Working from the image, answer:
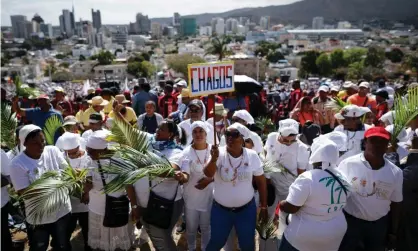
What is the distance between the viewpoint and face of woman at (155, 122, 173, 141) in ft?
11.5

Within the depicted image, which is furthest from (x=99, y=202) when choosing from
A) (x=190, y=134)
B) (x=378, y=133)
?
(x=378, y=133)

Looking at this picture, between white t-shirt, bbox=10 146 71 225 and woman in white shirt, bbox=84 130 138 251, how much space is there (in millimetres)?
266

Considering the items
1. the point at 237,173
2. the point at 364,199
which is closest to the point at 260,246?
the point at 237,173

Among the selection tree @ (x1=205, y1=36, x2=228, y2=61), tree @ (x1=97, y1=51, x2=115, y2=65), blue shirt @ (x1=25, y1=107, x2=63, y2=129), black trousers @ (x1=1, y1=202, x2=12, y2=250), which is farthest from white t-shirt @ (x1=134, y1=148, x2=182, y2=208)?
tree @ (x1=97, y1=51, x2=115, y2=65)

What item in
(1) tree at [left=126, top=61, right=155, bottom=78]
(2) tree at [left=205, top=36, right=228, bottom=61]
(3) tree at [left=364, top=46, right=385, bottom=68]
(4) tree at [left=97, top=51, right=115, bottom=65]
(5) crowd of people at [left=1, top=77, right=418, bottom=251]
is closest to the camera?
(5) crowd of people at [left=1, top=77, right=418, bottom=251]

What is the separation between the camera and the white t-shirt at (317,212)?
Result: 8.87 ft

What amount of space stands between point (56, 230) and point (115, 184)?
886 mm

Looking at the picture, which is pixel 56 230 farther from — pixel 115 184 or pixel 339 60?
pixel 339 60

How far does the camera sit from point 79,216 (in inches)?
153

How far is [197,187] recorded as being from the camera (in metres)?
3.40

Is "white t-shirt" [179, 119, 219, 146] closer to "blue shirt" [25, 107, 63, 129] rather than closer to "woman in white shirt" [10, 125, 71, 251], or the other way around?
"woman in white shirt" [10, 125, 71, 251]

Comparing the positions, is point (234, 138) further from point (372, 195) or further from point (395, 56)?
point (395, 56)

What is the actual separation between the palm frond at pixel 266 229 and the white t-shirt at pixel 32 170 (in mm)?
1885

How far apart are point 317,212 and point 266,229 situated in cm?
101
